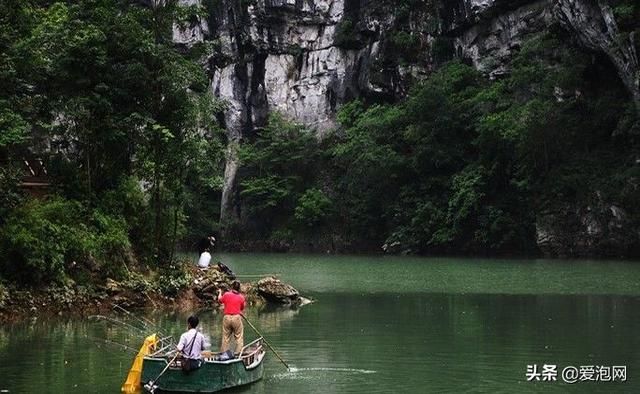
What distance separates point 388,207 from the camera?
5594 cm

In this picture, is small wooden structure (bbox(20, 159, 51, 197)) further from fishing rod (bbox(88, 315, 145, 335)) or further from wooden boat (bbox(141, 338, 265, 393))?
wooden boat (bbox(141, 338, 265, 393))

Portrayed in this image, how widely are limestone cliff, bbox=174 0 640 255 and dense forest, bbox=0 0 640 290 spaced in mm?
806

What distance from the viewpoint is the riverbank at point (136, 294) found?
66.0 feet

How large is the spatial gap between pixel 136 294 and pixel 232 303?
9.23 meters

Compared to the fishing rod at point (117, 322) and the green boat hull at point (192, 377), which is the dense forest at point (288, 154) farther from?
the green boat hull at point (192, 377)

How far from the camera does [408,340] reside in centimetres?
1692

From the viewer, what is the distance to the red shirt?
44.6 feet

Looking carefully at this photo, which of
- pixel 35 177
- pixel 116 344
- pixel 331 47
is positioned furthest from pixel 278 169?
pixel 116 344

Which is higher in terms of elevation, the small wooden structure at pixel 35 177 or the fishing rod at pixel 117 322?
the small wooden structure at pixel 35 177

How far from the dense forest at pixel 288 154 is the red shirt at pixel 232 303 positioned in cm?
805

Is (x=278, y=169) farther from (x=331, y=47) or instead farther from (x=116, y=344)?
(x=116, y=344)

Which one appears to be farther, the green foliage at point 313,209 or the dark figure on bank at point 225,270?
the green foliage at point 313,209

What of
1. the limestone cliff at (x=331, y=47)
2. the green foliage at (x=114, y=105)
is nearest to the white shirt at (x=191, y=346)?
the green foliage at (x=114, y=105)

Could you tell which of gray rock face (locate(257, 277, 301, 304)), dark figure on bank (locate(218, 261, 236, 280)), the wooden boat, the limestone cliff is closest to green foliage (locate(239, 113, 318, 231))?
the limestone cliff
